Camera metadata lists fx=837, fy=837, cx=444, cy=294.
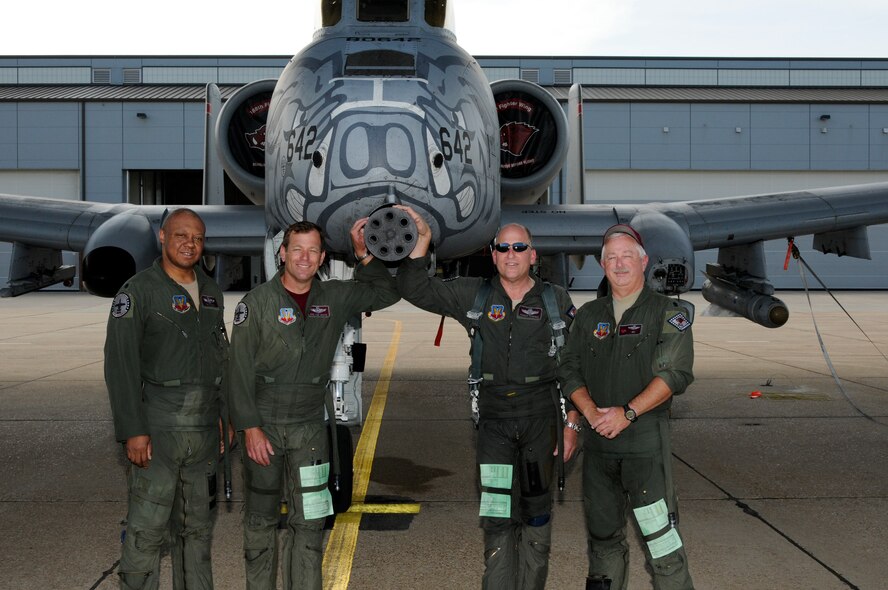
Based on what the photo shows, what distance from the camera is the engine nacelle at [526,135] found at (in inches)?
314

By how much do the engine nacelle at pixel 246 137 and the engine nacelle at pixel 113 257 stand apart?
1.22 m

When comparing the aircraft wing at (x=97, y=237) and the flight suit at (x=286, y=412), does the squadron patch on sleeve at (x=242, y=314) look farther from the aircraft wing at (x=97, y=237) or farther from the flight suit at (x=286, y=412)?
the aircraft wing at (x=97, y=237)

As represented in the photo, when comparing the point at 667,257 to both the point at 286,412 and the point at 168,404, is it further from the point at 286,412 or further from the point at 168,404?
the point at 168,404

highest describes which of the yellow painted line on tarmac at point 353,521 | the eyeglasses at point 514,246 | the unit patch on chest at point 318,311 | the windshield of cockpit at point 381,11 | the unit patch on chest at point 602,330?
the windshield of cockpit at point 381,11

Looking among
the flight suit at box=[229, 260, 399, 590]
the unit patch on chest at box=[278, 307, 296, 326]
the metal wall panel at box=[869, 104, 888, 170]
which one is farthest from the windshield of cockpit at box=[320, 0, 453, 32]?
the metal wall panel at box=[869, 104, 888, 170]

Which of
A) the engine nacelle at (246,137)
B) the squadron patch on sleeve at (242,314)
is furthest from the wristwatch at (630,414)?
the engine nacelle at (246,137)

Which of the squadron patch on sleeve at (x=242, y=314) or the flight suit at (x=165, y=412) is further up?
the squadron patch on sleeve at (x=242, y=314)

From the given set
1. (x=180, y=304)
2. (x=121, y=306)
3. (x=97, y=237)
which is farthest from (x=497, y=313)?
(x=97, y=237)

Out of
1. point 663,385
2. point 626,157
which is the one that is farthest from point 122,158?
point 663,385

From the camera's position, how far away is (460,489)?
19.7ft

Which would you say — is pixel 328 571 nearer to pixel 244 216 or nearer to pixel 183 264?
pixel 183 264

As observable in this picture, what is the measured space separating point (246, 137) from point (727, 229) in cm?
483

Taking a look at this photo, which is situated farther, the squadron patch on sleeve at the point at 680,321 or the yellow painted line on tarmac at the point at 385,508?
the yellow painted line on tarmac at the point at 385,508

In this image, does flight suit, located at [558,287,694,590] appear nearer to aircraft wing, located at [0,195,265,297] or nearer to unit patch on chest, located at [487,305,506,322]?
unit patch on chest, located at [487,305,506,322]
